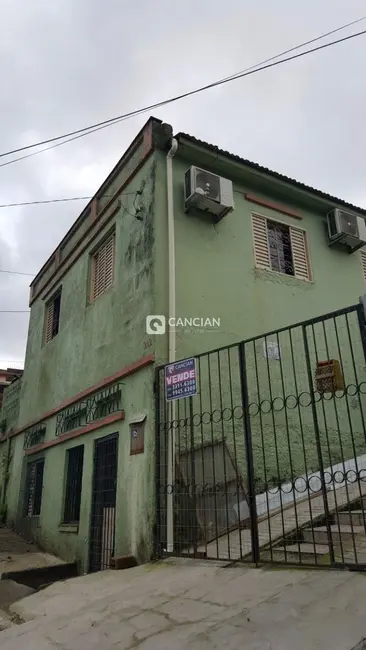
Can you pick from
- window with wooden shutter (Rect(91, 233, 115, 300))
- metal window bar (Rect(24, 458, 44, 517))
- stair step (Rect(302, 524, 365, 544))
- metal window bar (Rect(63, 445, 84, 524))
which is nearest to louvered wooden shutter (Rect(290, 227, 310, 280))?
window with wooden shutter (Rect(91, 233, 115, 300))

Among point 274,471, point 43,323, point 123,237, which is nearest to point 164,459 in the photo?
point 274,471

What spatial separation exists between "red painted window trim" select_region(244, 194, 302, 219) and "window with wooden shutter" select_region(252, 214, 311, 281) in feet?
0.82

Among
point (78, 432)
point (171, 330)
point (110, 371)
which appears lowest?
point (78, 432)

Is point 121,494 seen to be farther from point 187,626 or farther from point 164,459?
point 187,626

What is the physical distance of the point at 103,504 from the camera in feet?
22.9

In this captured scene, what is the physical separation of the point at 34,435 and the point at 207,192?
7068mm

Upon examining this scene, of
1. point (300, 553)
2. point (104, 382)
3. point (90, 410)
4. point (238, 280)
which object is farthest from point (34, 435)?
point (300, 553)

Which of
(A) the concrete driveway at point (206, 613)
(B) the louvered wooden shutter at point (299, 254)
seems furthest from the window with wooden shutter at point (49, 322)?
(A) the concrete driveway at point (206, 613)

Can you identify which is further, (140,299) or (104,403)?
(104,403)

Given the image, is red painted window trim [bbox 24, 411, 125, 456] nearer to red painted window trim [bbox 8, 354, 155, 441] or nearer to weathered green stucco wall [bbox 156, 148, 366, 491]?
red painted window trim [bbox 8, 354, 155, 441]

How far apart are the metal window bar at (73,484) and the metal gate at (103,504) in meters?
0.85

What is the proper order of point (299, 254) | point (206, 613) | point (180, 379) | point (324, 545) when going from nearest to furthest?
point (206, 613) → point (324, 545) → point (180, 379) → point (299, 254)
